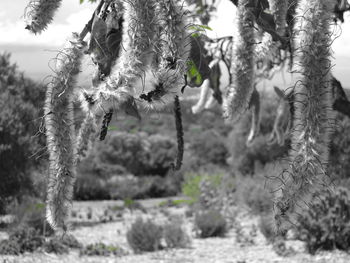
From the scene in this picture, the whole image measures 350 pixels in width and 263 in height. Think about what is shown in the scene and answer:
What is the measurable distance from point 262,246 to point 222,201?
613 cm

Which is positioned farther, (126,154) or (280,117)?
(126,154)

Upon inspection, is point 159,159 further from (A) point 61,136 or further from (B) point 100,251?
(A) point 61,136

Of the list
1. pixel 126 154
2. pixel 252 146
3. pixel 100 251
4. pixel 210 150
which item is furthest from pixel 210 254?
pixel 210 150

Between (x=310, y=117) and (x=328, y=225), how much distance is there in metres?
8.06

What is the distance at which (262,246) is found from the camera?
9.98 m

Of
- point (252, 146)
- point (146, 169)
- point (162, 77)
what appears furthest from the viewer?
point (146, 169)

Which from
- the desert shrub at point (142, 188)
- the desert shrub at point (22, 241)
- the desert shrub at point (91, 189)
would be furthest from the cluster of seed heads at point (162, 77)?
the desert shrub at point (142, 188)

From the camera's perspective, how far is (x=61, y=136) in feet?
3.66

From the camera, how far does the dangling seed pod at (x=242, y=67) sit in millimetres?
1186

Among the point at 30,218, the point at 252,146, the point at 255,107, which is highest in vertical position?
the point at 252,146

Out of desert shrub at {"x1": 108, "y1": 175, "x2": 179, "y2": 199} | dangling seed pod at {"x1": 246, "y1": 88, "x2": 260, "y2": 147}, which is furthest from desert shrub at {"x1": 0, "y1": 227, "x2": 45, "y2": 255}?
desert shrub at {"x1": 108, "y1": 175, "x2": 179, "y2": 199}

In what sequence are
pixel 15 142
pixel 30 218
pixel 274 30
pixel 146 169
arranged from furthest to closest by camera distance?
pixel 146 169 → pixel 15 142 → pixel 30 218 → pixel 274 30

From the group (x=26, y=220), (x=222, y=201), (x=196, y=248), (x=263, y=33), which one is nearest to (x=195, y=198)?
(x=222, y=201)

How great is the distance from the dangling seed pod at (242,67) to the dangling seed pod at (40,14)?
425 millimetres
